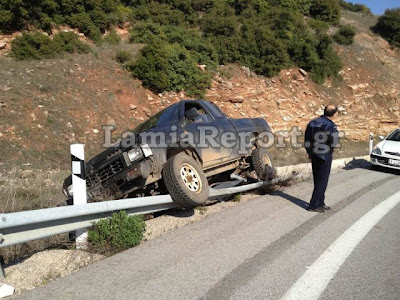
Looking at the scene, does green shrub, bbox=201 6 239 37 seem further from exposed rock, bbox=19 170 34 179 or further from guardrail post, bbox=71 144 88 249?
guardrail post, bbox=71 144 88 249

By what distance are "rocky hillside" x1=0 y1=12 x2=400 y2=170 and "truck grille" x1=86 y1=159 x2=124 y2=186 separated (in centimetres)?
615

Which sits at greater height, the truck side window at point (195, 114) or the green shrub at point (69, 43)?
the green shrub at point (69, 43)

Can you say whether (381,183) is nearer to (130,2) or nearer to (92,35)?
(92,35)

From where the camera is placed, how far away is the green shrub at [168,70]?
55.6ft

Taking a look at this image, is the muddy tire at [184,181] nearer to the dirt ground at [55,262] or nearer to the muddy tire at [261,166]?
the dirt ground at [55,262]

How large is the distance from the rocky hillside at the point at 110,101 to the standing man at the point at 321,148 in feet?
26.7

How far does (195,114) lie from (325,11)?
32592 mm

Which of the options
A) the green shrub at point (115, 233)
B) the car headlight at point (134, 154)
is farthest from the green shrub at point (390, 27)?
the green shrub at point (115, 233)

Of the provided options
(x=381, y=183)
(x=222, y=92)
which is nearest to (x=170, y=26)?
(x=222, y=92)

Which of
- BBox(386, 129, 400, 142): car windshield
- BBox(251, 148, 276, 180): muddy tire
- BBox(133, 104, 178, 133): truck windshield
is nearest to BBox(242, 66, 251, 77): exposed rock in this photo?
BBox(386, 129, 400, 142): car windshield

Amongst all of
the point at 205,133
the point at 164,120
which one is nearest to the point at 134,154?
the point at 164,120

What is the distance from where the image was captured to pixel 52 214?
3604mm

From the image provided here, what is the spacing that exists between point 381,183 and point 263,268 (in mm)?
7262

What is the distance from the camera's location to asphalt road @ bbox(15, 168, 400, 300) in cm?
313
